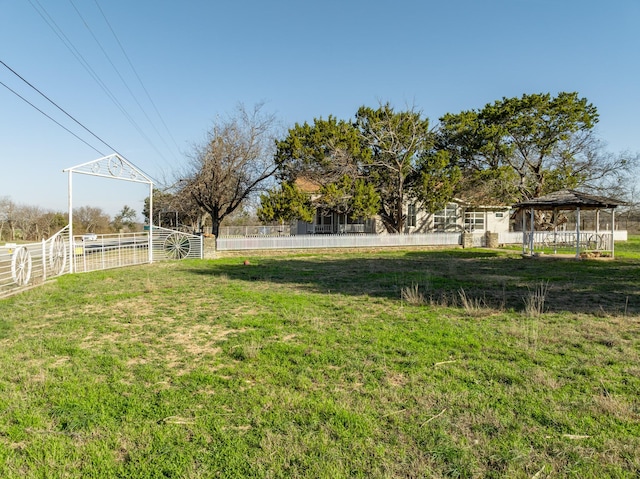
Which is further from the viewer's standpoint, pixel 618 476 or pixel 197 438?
pixel 197 438

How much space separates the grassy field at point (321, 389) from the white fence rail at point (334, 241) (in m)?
13.3

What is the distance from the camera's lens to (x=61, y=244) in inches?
520

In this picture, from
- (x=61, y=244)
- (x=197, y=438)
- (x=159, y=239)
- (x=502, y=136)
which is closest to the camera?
(x=197, y=438)

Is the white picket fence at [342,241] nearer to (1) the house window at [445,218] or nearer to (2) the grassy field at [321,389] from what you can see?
(1) the house window at [445,218]

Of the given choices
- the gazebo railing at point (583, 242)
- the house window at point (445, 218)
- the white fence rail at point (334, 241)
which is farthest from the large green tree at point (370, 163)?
the gazebo railing at point (583, 242)

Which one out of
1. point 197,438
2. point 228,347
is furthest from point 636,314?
point 197,438

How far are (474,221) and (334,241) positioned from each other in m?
15.2

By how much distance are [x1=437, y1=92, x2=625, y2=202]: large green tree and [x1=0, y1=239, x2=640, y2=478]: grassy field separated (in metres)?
21.8

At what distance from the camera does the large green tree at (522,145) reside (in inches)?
1075

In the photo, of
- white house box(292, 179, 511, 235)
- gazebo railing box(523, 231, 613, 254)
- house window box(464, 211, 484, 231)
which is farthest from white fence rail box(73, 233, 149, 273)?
house window box(464, 211, 484, 231)

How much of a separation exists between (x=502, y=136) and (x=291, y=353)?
27459mm

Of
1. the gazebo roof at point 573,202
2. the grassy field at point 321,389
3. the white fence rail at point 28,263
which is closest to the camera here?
the grassy field at point 321,389

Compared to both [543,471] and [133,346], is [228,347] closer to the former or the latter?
[133,346]

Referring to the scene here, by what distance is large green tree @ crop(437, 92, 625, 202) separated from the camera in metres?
27.3
